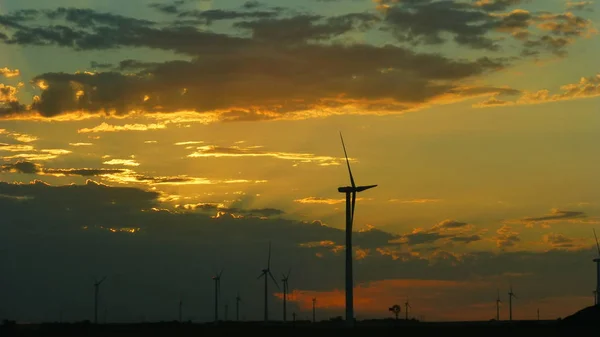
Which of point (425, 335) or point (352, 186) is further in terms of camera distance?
point (352, 186)

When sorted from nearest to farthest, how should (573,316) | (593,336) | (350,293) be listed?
(593,336) → (350,293) → (573,316)

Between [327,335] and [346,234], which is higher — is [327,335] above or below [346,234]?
below

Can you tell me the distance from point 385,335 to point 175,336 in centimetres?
3362

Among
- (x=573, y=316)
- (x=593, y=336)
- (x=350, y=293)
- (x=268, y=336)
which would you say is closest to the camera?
(x=593, y=336)

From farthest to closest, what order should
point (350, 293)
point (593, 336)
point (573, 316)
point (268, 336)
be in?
point (573, 316), point (350, 293), point (268, 336), point (593, 336)

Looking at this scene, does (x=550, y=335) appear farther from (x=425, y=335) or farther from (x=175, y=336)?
(x=175, y=336)

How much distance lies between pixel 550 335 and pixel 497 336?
8354 mm

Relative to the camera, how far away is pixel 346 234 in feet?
552

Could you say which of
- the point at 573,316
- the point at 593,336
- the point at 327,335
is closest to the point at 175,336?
the point at 327,335

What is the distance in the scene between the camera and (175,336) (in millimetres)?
164500

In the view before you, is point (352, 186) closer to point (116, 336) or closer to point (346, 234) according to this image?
point (346, 234)

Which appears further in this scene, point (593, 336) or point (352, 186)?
point (352, 186)

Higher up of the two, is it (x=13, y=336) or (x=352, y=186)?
(x=352, y=186)

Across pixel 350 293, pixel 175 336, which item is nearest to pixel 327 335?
pixel 350 293
